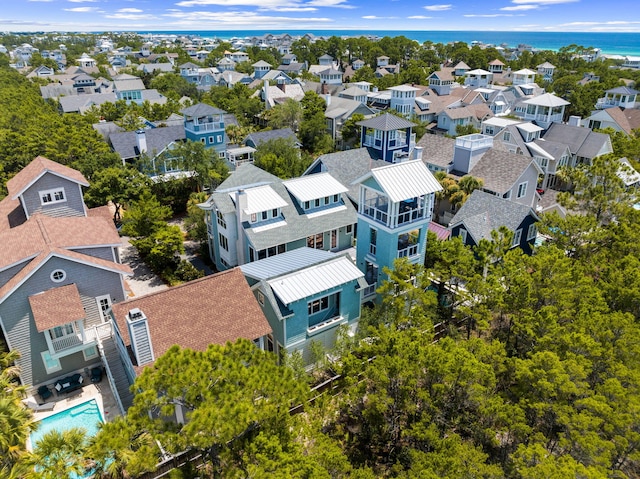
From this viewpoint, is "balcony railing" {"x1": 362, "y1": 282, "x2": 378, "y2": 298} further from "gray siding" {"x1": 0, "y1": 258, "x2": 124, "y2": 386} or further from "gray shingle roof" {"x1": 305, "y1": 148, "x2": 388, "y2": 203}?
"gray siding" {"x1": 0, "y1": 258, "x2": 124, "y2": 386}

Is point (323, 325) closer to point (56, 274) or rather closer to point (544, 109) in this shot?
point (56, 274)

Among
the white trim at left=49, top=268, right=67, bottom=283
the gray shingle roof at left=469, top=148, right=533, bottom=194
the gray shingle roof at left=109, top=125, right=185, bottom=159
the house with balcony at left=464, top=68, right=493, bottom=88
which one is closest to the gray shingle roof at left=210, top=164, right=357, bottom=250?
the white trim at left=49, top=268, right=67, bottom=283

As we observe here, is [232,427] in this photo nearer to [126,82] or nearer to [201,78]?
[126,82]

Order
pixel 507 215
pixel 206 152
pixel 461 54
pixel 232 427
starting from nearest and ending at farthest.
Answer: pixel 232 427 → pixel 507 215 → pixel 206 152 → pixel 461 54

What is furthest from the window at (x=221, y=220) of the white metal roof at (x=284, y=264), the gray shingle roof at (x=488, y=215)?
the gray shingle roof at (x=488, y=215)

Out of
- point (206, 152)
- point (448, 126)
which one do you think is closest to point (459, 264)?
point (206, 152)

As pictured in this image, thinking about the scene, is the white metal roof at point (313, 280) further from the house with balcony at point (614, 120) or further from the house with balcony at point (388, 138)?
the house with balcony at point (614, 120)

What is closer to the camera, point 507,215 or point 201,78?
point 507,215
